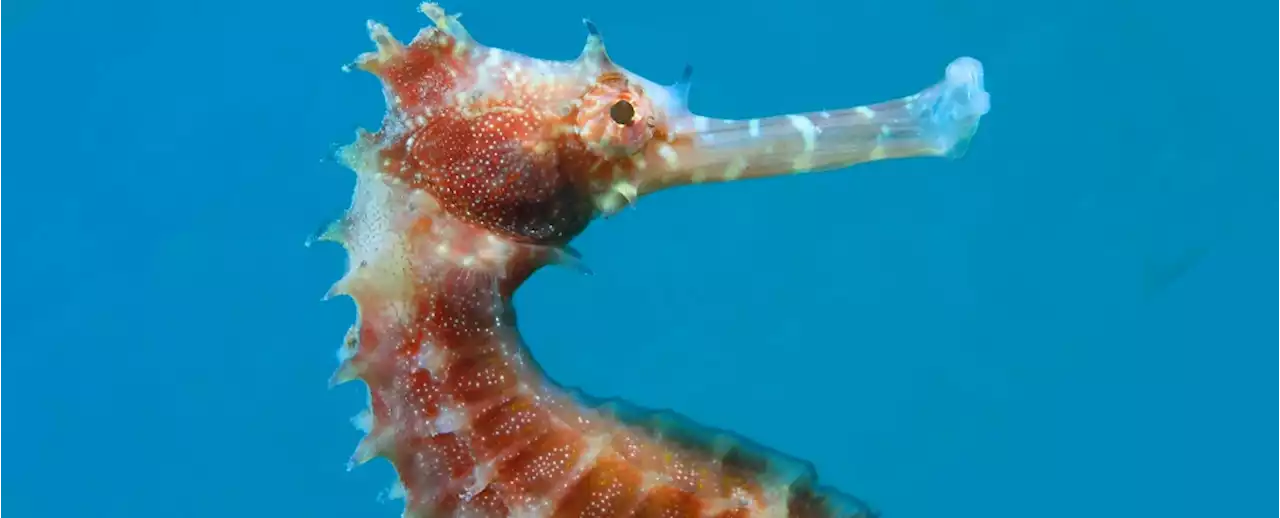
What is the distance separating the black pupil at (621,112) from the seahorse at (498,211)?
0.02 meters

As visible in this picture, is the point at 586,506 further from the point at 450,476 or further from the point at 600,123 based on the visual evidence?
the point at 600,123

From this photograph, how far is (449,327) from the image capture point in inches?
117

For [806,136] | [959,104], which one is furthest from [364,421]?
[959,104]

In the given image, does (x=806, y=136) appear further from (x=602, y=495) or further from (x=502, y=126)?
(x=602, y=495)

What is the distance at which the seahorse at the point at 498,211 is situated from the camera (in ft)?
9.64

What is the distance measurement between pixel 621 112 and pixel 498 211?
1.21 ft

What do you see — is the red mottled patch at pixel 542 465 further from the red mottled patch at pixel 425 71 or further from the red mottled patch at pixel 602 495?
the red mottled patch at pixel 425 71

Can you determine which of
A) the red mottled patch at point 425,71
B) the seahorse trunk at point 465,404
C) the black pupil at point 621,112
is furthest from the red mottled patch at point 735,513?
the red mottled patch at point 425,71

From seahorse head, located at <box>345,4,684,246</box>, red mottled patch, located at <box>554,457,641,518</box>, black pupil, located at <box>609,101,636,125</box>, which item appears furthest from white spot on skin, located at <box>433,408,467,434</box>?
black pupil, located at <box>609,101,636,125</box>

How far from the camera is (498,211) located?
2963mm

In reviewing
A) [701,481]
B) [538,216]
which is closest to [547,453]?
[701,481]

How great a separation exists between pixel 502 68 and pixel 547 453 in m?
0.90

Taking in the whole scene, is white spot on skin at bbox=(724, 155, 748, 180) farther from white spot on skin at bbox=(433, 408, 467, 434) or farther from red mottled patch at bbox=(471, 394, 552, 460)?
white spot on skin at bbox=(433, 408, 467, 434)

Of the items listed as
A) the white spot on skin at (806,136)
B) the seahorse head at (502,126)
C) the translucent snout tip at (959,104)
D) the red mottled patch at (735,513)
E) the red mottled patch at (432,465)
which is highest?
the translucent snout tip at (959,104)
